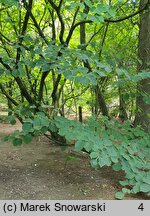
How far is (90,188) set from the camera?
3105 mm

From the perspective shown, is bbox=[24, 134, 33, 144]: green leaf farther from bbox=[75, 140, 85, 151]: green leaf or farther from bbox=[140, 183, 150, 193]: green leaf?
bbox=[140, 183, 150, 193]: green leaf

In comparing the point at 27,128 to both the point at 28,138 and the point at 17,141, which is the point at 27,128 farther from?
the point at 17,141

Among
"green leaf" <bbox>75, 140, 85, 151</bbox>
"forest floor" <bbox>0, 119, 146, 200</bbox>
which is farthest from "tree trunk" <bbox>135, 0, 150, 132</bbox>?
"green leaf" <bbox>75, 140, 85, 151</bbox>

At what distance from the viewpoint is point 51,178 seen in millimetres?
3301

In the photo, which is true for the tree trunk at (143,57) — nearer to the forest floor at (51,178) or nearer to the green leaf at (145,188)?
the forest floor at (51,178)

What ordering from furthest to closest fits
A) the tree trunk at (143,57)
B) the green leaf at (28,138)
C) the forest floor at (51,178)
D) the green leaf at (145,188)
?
1. the tree trunk at (143,57)
2. the forest floor at (51,178)
3. the green leaf at (28,138)
4. the green leaf at (145,188)

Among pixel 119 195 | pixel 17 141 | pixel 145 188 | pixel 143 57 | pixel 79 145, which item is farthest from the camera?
pixel 143 57

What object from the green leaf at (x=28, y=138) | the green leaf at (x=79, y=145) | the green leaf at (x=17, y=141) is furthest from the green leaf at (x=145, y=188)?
the green leaf at (x=17, y=141)

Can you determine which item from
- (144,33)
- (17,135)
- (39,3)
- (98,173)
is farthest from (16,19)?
(98,173)

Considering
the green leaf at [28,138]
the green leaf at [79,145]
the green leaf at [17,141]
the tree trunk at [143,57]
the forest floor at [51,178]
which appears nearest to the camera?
the green leaf at [79,145]

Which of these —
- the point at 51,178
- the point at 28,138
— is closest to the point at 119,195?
the point at 51,178

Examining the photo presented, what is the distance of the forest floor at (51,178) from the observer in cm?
293

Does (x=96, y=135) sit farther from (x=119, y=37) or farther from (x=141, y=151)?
(x=119, y=37)

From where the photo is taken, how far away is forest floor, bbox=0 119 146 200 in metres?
2.93
